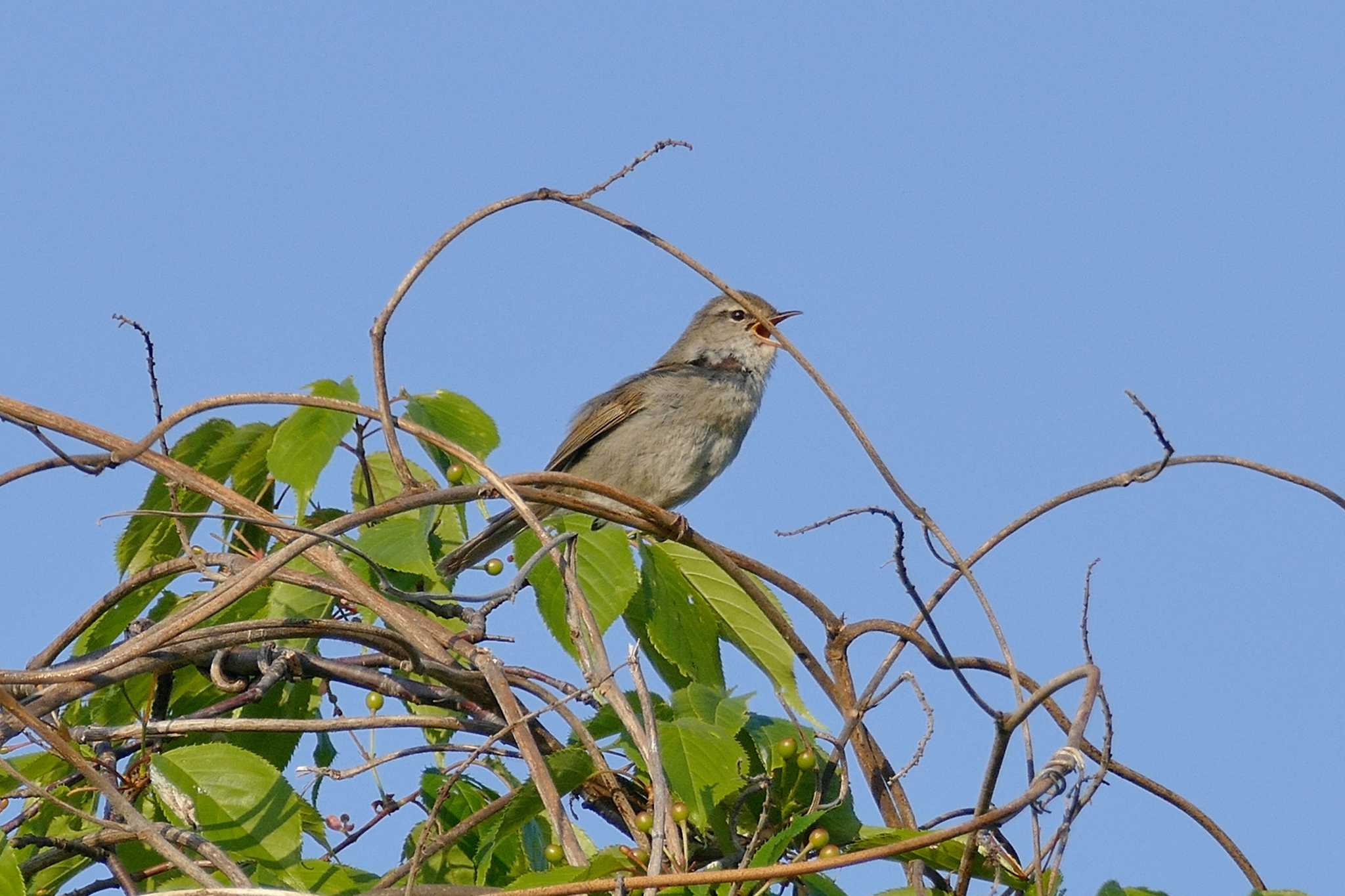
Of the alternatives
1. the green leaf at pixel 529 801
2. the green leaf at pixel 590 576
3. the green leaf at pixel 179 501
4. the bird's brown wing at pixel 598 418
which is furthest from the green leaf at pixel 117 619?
the bird's brown wing at pixel 598 418

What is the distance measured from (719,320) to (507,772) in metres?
5.61

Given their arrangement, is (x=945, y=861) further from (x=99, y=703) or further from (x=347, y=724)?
(x=99, y=703)

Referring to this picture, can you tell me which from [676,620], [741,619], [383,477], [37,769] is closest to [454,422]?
[383,477]

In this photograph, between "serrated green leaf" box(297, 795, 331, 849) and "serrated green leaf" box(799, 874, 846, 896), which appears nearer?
"serrated green leaf" box(799, 874, 846, 896)

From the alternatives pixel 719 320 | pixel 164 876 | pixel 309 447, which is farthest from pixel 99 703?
pixel 719 320

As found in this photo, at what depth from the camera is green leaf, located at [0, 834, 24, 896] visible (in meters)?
2.52

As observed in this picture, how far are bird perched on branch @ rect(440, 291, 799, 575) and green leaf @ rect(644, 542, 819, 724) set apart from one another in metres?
4.26

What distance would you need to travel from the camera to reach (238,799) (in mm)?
2783

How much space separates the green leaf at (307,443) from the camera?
3.65 metres

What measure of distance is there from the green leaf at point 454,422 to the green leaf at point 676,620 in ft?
1.77

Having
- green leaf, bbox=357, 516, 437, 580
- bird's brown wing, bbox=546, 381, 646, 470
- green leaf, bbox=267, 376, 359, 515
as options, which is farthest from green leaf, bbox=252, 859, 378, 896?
bird's brown wing, bbox=546, 381, 646, 470

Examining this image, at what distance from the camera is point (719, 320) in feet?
28.4

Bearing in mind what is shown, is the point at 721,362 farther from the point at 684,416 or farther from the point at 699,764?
the point at 699,764

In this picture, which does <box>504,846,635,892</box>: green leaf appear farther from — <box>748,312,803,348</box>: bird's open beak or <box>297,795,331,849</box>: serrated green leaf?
<box>748,312,803,348</box>: bird's open beak
